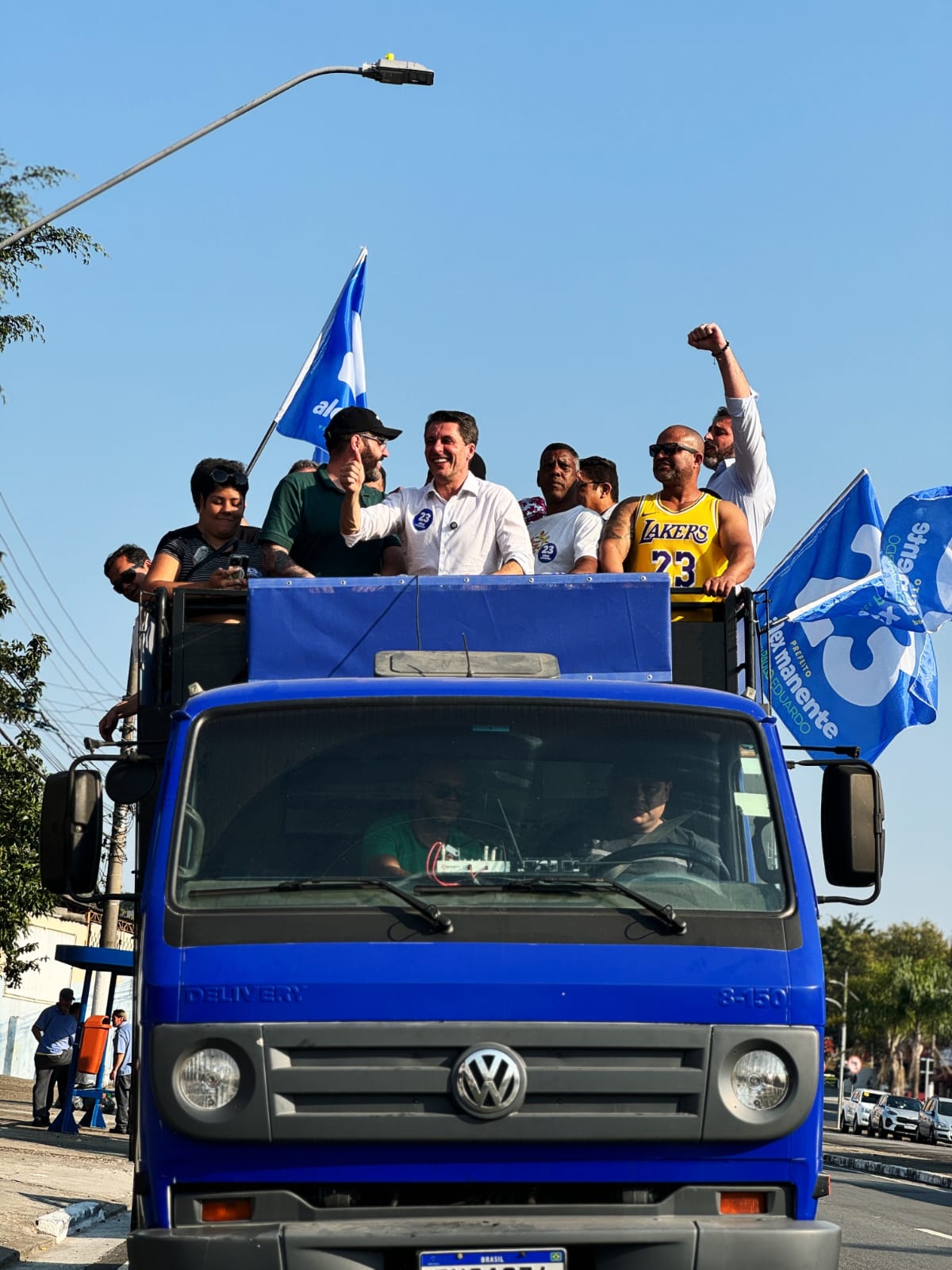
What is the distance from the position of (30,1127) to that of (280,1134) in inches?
723

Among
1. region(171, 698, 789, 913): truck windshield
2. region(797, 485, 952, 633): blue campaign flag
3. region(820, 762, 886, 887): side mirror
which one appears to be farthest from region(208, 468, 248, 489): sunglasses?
region(797, 485, 952, 633): blue campaign flag

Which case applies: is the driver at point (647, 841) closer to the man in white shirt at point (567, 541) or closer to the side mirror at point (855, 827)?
the side mirror at point (855, 827)

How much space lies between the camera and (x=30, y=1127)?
71.9 feet

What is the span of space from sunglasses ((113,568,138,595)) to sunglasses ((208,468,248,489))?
1539 millimetres

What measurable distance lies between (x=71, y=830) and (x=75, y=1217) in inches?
242

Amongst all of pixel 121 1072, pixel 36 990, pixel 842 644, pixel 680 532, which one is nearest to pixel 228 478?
pixel 680 532

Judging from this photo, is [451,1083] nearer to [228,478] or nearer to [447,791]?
[447,791]

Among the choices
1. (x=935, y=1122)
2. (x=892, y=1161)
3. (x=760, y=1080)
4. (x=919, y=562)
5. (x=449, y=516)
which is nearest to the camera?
(x=760, y=1080)

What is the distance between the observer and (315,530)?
26.3 ft

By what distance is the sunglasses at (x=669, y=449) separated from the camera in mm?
7891

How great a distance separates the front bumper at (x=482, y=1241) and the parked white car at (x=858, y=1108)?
199 feet

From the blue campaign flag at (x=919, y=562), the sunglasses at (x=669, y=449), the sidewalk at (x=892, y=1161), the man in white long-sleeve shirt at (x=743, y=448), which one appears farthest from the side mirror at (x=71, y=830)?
the sidewalk at (x=892, y=1161)

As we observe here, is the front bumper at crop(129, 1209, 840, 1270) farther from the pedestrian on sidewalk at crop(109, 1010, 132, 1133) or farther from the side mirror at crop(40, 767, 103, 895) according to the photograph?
the pedestrian on sidewalk at crop(109, 1010, 132, 1133)

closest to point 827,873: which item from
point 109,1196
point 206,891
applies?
point 206,891
